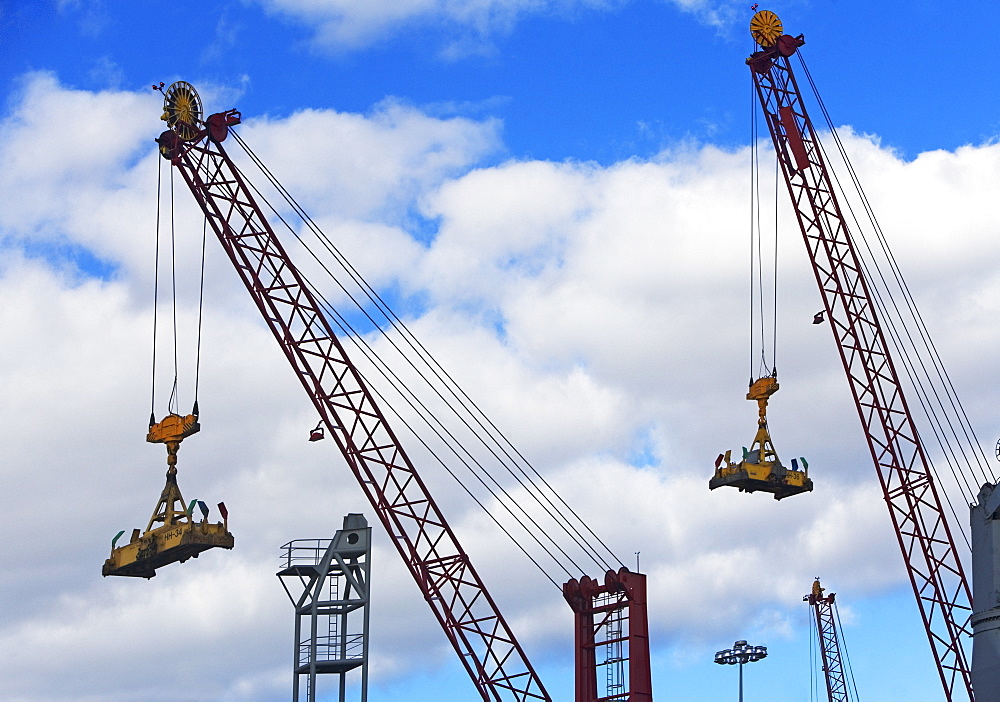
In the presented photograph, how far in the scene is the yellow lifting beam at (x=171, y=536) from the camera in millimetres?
74312

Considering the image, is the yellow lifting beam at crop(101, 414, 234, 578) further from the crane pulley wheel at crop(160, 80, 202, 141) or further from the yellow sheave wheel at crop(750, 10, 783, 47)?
the yellow sheave wheel at crop(750, 10, 783, 47)

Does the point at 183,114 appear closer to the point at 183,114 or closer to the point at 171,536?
the point at 183,114

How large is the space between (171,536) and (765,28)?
5173cm

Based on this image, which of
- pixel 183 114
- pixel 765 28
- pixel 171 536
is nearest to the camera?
pixel 171 536

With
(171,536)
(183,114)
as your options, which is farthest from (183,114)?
(171,536)

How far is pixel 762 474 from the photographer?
3474 inches

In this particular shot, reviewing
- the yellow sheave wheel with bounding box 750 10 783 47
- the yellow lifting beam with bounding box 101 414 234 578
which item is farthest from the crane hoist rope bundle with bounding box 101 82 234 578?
the yellow sheave wheel with bounding box 750 10 783 47

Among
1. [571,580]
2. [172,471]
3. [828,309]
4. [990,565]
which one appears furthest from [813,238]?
[990,565]

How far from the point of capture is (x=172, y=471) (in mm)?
79188

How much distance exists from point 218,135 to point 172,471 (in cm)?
2070

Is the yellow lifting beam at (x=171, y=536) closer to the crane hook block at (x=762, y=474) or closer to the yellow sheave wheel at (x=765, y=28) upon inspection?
the crane hook block at (x=762, y=474)

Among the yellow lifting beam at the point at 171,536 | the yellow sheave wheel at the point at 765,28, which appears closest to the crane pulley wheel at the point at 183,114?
the yellow lifting beam at the point at 171,536

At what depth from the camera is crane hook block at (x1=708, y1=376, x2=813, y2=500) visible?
87.7m

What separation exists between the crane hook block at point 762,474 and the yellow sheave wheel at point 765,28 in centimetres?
2615
